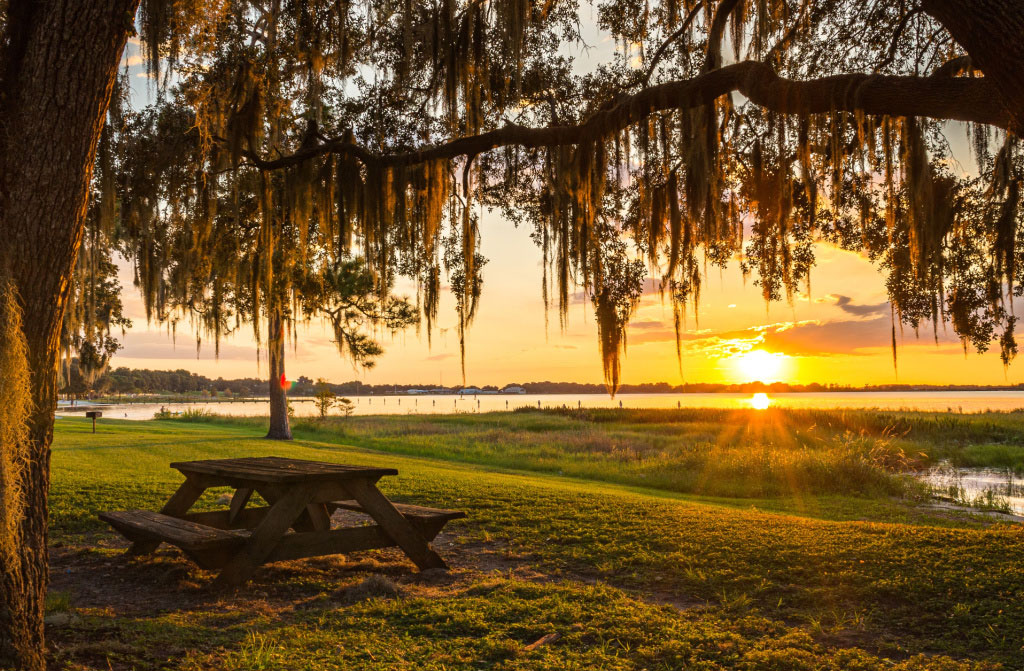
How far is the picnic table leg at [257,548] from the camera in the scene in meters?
4.70

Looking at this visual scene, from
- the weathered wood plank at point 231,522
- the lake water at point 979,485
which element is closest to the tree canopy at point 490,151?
the weathered wood plank at point 231,522

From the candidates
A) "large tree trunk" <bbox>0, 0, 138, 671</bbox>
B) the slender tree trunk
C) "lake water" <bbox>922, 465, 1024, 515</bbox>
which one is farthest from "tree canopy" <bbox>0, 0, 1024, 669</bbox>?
the slender tree trunk

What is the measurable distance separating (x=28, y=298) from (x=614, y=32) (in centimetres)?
869

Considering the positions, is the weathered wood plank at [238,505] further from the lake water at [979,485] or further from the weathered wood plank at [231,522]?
the lake water at [979,485]

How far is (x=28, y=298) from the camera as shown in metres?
3.03

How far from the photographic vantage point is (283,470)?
5.21 metres

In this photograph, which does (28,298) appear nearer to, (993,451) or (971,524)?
(971,524)

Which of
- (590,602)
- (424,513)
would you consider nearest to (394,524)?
(424,513)

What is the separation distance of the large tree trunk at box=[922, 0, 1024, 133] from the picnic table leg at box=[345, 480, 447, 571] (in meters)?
4.81

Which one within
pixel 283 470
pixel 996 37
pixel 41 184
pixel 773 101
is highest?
pixel 773 101

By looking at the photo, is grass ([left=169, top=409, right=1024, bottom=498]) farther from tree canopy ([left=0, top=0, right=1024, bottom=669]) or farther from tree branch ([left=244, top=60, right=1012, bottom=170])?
tree branch ([left=244, top=60, right=1012, bottom=170])

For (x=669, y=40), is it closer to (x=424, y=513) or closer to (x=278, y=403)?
(x=424, y=513)

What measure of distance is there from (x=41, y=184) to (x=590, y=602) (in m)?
3.80

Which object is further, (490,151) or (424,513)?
(490,151)
